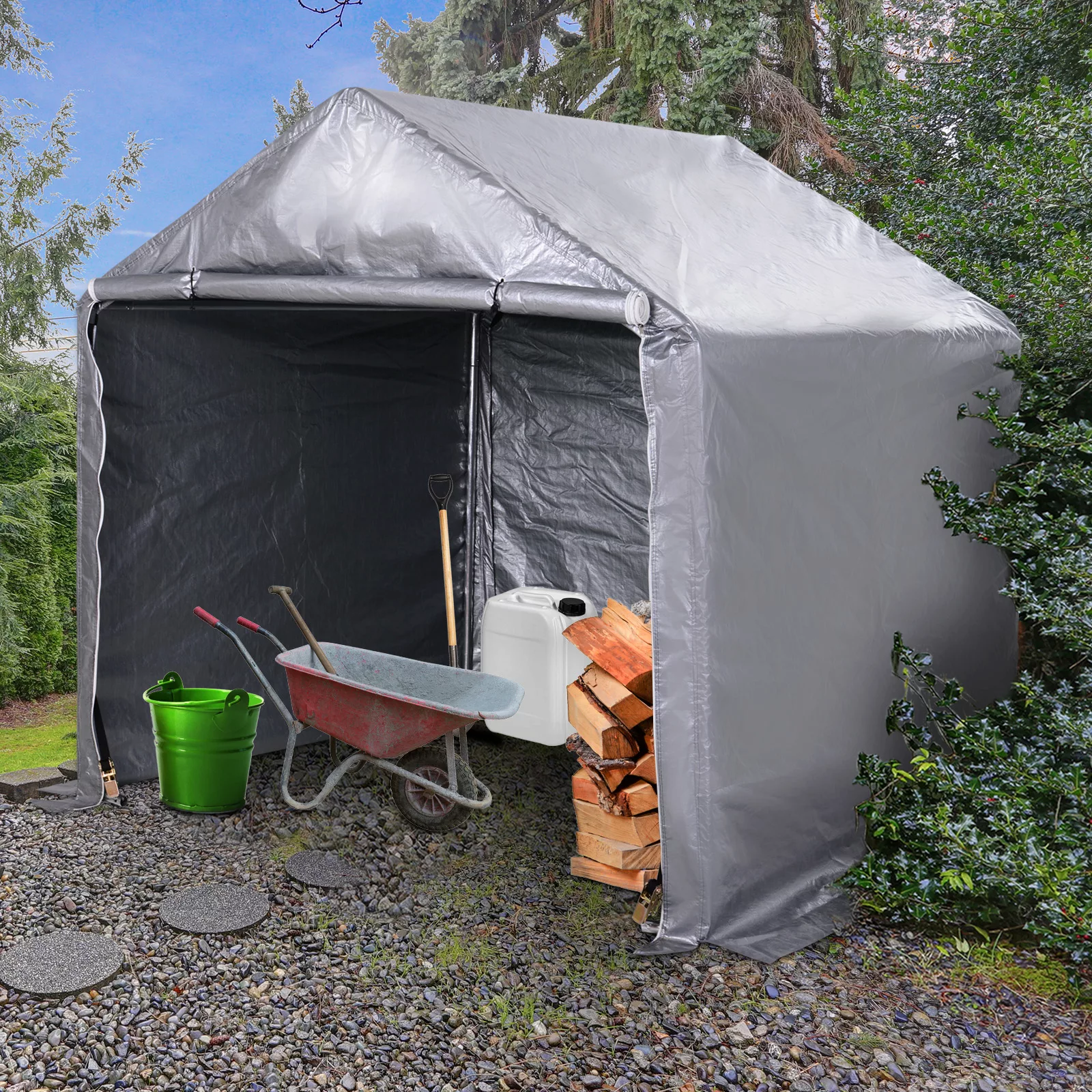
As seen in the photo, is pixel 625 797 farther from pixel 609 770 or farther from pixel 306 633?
pixel 306 633

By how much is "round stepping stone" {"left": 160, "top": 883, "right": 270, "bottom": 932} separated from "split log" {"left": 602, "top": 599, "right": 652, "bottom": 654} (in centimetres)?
138

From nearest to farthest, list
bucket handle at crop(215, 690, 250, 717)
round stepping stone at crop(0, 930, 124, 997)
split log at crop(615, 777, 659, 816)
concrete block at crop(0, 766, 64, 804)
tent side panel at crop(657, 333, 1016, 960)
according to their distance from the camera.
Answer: round stepping stone at crop(0, 930, 124, 997), tent side panel at crop(657, 333, 1016, 960), split log at crop(615, 777, 659, 816), bucket handle at crop(215, 690, 250, 717), concrete block at crop(0, 766, 64, 804)

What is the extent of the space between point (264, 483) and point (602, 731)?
1.99m

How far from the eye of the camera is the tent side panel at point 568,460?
4.73 m

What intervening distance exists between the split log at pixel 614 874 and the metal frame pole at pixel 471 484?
197 centimetres

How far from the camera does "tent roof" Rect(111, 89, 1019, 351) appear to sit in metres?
3.06

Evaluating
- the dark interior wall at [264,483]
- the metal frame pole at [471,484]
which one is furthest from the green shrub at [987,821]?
the dark interior wall at [264,483]

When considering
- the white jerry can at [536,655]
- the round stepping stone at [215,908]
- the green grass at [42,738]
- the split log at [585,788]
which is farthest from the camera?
the green grass at [42,738]

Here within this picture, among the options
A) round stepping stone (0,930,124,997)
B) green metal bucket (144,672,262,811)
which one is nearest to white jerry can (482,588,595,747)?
green metal bucket (144,672,262,811)

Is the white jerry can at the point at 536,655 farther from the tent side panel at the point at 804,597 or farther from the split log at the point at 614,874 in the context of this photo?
the tent side panel at the point at 804,597

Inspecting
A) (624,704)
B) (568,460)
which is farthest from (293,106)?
(624,704)

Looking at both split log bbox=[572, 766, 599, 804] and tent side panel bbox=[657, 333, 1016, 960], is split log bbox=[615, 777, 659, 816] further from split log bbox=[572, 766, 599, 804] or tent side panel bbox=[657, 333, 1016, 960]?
tent side panel bbox=[657, 333, 1016, 960]

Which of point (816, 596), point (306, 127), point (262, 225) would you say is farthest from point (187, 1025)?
point (306, 127)

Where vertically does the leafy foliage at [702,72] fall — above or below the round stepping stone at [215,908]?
above
